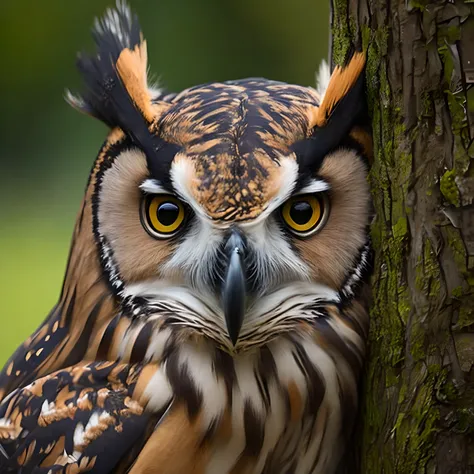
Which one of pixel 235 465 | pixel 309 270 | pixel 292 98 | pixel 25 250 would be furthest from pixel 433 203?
pixel 25 250

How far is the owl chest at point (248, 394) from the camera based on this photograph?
4.75 ft

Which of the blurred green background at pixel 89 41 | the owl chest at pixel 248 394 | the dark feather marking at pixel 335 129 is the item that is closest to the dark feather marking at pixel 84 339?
the owl chest at pixel 248 394

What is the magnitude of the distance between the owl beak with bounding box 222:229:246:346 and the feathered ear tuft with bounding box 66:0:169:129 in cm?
27

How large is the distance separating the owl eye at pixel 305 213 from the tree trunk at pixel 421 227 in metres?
0.08

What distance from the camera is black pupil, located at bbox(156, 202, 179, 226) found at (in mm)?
1384

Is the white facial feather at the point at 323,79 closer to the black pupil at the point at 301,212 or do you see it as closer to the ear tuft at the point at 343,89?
the ear tuft at the point at 343,89

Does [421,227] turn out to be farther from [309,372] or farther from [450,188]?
[309,372]

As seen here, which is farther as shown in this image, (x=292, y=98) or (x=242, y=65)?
(x=242, y=65)

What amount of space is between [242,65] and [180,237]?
8870 millimetres

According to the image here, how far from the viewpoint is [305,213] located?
138cm

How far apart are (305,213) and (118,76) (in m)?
0.40

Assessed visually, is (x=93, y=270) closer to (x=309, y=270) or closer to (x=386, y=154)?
(x=309, y=270)

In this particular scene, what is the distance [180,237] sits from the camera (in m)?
1.40

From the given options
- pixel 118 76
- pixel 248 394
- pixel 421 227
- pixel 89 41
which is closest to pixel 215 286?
pixel 248 394
